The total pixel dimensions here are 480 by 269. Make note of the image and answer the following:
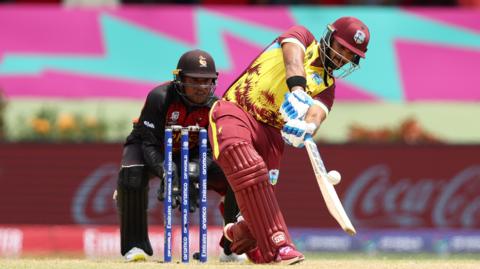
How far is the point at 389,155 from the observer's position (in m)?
13.6

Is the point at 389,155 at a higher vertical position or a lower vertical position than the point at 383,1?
lower

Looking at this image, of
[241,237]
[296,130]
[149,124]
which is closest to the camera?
[296,130]

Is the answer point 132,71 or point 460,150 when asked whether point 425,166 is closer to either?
point 460,150

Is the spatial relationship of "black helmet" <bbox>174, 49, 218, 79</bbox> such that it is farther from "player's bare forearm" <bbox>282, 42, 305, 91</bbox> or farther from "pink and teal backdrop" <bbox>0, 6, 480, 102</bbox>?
"pink and teal backdrop" <bbox>0, 6, 480, 102</bbox>

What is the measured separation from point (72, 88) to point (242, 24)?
244 centimetres

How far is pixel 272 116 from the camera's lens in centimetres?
762

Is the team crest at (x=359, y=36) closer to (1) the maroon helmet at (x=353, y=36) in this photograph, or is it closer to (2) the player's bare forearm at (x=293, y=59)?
(1) the maroon helmet at (x=353, y=36)

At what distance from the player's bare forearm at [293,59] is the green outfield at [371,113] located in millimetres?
8551

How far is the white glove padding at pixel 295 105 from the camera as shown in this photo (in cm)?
703

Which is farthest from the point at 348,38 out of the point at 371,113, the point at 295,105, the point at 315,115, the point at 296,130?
the point at 371,113

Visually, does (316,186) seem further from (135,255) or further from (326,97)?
(326,97)

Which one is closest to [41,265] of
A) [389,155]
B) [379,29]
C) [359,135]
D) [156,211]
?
[156,211]

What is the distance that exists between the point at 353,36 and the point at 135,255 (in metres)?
2.33

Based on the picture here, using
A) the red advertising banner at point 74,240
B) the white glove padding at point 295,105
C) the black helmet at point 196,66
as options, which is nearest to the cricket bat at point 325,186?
the white glove padding at point 295,105
